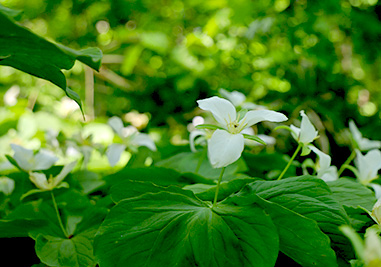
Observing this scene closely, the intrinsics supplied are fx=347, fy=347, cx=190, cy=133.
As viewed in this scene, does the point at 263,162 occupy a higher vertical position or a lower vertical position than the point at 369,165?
lower

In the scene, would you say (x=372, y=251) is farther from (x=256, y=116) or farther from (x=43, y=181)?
(x=43, y=181)

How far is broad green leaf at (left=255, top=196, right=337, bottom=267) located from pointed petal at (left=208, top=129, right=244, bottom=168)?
0.05 m

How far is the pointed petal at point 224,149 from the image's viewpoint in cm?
39

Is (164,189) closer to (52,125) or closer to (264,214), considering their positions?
(264,214)

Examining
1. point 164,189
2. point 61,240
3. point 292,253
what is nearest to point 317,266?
point 292,253

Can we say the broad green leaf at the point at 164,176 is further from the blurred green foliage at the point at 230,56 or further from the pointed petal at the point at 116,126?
the blurred green foliage at the point at 230,56

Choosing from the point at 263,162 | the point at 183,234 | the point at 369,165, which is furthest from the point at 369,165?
the point at 183,234

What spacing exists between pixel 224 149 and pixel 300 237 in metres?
0.12

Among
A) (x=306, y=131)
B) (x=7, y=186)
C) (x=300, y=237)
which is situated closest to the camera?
(x=300, y=237)

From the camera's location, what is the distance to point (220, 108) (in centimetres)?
45

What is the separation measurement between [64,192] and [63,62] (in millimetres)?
243

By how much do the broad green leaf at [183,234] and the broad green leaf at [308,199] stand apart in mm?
34

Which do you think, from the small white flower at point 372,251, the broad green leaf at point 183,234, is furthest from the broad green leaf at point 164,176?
the small white flower at point 372,251

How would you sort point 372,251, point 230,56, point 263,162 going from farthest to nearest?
point 230,56 < point 263,162 < point 372,251
